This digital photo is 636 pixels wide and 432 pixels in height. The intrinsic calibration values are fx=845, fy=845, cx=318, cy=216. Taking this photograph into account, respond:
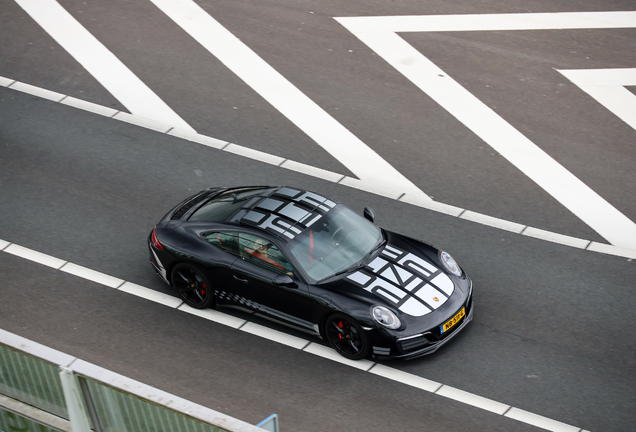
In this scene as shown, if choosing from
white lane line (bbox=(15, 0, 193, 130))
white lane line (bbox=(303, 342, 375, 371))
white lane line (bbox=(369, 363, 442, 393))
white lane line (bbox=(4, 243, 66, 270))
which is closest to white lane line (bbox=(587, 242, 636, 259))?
white lane line (bbox=(369, 363, 442, 393))

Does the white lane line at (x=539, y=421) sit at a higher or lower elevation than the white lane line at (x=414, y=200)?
lower

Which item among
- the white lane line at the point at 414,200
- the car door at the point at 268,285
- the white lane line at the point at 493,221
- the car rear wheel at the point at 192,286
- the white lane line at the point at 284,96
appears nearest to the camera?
the car door at the point at 268,285

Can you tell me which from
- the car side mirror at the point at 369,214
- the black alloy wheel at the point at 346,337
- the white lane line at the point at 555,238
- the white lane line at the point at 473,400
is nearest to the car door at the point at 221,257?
the black alloy wheel at the point at 346,337

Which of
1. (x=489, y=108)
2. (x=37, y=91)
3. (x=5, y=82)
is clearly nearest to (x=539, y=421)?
(x=489, y=108)

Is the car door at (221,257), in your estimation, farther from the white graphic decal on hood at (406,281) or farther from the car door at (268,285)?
the white graphic decal on hood at (406,281)

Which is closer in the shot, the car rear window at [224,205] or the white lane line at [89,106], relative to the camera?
the car rear window at [224,205]

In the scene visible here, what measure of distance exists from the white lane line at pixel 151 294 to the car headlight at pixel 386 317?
8.88ft

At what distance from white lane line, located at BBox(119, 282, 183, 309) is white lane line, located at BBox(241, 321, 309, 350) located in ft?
3.41

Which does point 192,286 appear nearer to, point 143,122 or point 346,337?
point 346,337

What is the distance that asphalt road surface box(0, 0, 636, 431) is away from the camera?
934 centimetres

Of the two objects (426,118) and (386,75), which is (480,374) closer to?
(426,118)

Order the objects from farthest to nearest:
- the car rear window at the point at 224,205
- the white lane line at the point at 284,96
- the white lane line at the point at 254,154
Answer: the white lane line at the point at 254,154
the white lane line at the point at 284,96
the car rear window at the point at 224,205

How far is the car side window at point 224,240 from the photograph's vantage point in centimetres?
1005

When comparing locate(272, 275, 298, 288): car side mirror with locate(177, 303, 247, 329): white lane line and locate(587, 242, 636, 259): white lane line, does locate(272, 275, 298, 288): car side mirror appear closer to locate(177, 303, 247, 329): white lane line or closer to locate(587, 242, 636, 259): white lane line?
locate(177, 303, 247, 329): white lane line
